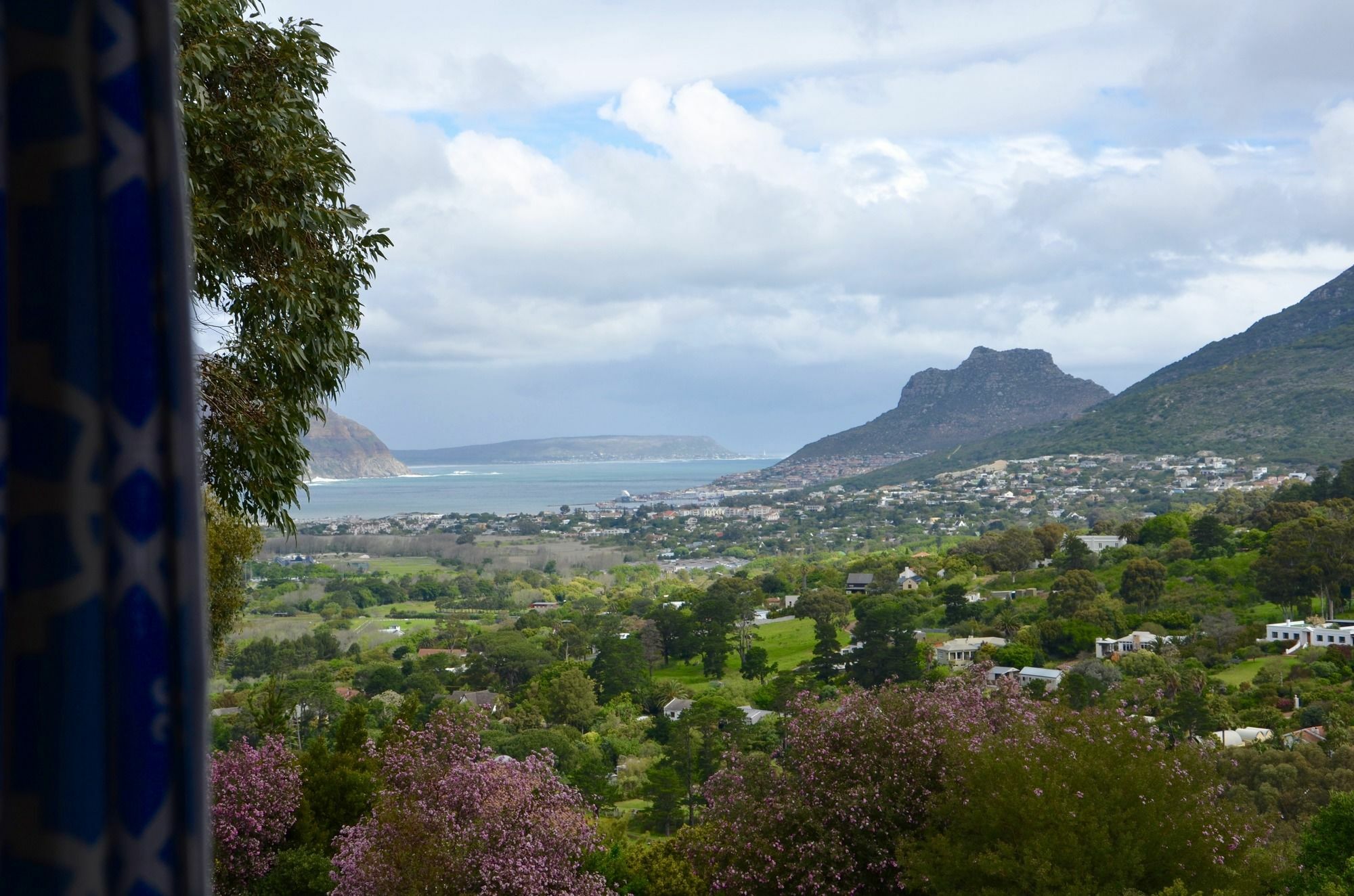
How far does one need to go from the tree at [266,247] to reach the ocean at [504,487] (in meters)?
63.0

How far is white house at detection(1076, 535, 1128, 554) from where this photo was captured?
4241 centimetres

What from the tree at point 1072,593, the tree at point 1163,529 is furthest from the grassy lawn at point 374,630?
the tree at point 1163,529

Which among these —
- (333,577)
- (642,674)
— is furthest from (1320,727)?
(333,577)

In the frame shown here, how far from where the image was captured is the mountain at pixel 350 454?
93.2 meters

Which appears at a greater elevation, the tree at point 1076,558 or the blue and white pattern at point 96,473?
the blue and white pattern at point 96,473

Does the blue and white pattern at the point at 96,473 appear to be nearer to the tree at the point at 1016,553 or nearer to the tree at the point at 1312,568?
the tree at the point at 1312,568

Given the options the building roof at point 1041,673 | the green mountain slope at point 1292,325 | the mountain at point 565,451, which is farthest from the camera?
the mountain at point 565,451

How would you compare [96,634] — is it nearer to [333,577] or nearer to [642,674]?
[642,674]

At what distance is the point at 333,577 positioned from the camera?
50.0m

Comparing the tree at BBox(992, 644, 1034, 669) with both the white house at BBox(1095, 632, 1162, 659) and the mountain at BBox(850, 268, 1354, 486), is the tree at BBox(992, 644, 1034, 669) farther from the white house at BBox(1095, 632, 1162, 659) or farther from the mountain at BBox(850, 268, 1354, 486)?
the mountain at BBox(850, 268, 1354, 486)

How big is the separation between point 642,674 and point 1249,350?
65.4 meters

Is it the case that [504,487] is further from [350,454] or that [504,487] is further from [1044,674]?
[1044,674]

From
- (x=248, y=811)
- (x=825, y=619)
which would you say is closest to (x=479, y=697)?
(x=825, y=619)

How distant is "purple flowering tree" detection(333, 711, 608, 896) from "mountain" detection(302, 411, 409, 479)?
81.6 m
